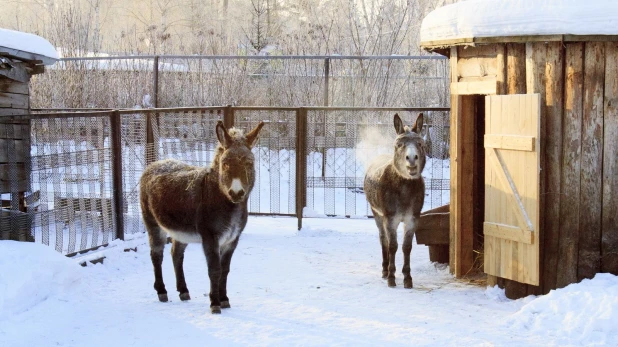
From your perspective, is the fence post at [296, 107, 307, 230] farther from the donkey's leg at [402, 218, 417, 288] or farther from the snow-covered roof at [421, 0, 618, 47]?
the snow-covered roof at [421, 0, 618, 47]

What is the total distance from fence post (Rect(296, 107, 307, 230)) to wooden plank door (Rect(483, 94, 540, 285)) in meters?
4.46

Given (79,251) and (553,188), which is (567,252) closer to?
(553,188)

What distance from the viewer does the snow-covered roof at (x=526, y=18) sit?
24.7 feet

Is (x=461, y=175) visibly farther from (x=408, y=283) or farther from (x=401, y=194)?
(x=408, y=283)

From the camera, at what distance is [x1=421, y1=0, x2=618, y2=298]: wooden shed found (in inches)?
305

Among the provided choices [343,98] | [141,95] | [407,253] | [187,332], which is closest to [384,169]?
[407,253]

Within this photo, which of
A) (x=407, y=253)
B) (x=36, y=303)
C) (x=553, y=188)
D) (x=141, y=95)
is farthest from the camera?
(x=141, y=95)

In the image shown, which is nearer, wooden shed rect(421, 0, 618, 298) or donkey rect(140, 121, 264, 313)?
donkey rect(140, 121, 264, 313)

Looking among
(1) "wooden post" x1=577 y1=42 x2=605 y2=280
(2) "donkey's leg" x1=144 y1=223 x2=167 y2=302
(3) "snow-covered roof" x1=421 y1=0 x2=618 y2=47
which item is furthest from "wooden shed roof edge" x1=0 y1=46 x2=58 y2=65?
(1) "wooden post" x1=577 y1=42 x2=605 y2=280

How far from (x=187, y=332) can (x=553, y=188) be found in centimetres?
396

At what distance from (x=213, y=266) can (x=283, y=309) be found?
33.6 inches

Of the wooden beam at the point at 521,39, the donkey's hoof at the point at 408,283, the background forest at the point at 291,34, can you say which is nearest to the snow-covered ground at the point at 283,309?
the donkey's hoof at the point at 408,283

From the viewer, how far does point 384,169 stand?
9.29m

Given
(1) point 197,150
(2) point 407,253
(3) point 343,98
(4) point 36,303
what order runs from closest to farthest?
(4) point 36,303, (2) point 407,253, (1) point 197,150, (3) point 343,98
